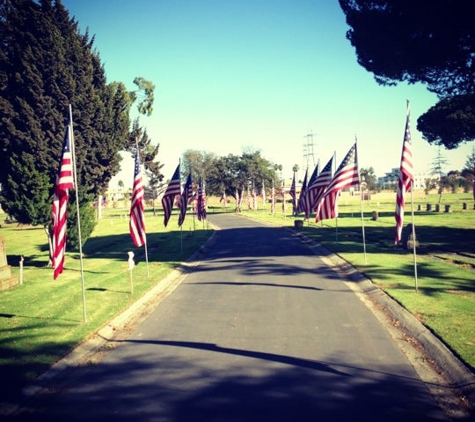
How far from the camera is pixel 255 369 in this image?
640cm

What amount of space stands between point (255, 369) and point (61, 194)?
6.40m

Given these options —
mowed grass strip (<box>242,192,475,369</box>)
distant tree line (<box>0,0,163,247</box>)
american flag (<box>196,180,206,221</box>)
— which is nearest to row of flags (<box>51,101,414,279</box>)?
mowed grass strip (<box>242,192,475,369</box>)

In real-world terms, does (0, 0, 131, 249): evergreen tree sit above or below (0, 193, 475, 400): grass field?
above

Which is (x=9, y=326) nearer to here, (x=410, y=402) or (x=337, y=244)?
(x=410, y=402)

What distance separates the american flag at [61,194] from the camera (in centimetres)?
905

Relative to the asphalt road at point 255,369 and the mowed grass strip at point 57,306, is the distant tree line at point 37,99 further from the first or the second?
the asphalt road at point 255,369

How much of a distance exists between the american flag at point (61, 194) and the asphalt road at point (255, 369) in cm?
299

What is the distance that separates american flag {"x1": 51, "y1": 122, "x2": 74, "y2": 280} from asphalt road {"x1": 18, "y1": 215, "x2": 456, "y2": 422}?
299 cm

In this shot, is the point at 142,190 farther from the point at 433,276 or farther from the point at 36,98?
the point at 433,276

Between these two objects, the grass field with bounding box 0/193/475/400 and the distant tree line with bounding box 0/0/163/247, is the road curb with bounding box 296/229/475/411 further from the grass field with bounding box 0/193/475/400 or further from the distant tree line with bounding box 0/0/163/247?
the distant tree line with bounding box 0/0/163/247

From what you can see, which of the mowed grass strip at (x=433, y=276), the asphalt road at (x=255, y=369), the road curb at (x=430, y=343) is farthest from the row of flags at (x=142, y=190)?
the asphalt road at (x=255, y=369)

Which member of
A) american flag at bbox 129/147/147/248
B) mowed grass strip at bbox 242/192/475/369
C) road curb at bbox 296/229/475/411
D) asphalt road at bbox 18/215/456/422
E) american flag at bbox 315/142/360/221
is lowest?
asphalt road at bbox 18/215/456/422

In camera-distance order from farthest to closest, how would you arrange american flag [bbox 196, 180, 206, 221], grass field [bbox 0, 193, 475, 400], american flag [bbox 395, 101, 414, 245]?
american flag [bbox 196, 180, 206, 221], american flag [bbox 395, 101, 414, 245], grass field [bbox 0, 193, 475, 400]

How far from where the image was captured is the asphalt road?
202 inches
